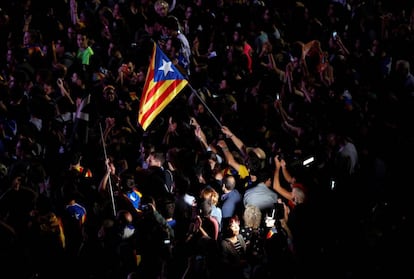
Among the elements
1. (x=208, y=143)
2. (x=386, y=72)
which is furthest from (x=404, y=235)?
(x=386, y=72)

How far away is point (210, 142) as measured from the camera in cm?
903

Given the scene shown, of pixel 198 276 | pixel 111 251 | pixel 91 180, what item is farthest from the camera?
pixel 91 180

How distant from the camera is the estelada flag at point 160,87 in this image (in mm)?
7859

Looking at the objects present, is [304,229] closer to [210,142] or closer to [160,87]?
[160,87]

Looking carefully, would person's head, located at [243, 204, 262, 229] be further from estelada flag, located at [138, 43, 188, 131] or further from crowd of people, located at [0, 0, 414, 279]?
estelada flag, located at [138, 43, 188, 131]

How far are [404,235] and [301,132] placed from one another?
3.42m

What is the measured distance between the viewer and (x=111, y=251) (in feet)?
18.6

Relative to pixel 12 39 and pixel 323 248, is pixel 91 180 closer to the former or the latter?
pixel 323 248

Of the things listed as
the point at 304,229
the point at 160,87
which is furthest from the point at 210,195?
the point at 160,87

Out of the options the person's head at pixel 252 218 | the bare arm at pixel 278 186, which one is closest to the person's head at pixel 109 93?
the bare arm at pixel 278 186

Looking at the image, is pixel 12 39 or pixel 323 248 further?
pixel 12 39

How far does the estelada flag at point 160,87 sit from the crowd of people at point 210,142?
22.8 inches

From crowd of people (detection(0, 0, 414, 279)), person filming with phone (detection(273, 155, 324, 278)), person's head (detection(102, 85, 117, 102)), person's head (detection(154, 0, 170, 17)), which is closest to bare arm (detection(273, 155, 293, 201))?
crowd of people (detection(0, 0, 414, 279))

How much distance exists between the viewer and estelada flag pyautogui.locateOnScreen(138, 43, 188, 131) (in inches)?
309
